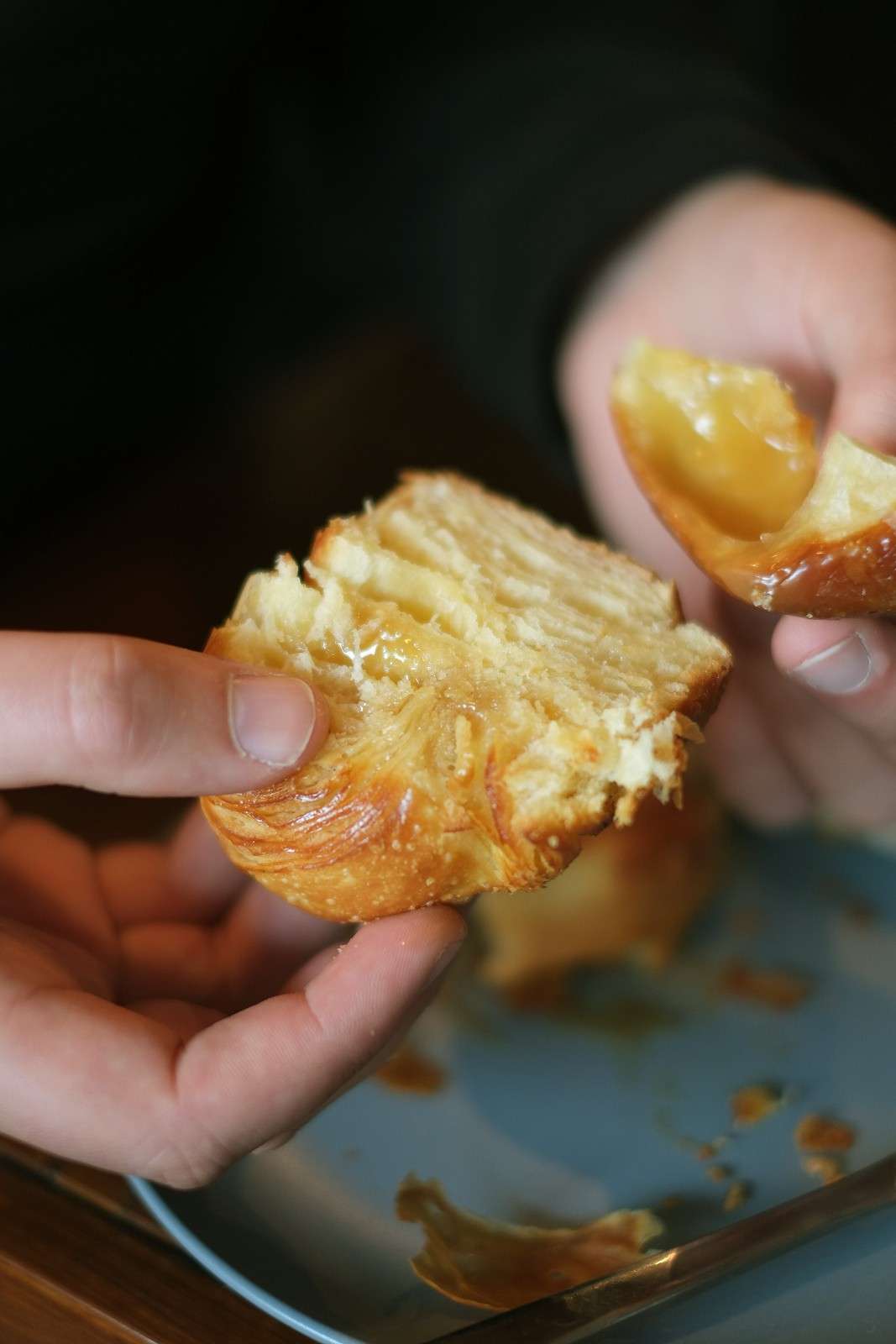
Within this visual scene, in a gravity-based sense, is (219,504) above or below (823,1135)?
above

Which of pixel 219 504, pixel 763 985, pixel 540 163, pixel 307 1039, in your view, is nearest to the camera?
pixel 307 1039

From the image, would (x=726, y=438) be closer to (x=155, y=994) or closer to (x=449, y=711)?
(x=449, y=711)

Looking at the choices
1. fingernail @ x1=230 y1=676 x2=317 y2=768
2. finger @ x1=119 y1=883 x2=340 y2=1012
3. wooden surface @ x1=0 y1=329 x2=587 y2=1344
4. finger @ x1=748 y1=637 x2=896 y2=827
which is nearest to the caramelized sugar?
finger @ x1=748 y1=637 x2=896 y2=827

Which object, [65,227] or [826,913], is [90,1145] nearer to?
[826,913]

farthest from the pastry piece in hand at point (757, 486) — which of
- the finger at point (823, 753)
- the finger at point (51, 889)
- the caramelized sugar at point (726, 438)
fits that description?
the finger at point (51, 889)

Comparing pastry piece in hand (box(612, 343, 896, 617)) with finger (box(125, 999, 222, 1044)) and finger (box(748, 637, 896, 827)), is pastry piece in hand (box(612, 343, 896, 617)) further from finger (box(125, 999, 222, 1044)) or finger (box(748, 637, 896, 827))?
finger (box(125, 999, 222, 1044))

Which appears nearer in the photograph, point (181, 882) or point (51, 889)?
point (51, 889)

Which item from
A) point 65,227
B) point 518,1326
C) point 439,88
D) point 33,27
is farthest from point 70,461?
point 518,1326

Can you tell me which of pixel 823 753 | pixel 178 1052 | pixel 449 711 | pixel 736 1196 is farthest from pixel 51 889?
pixel 823 753
